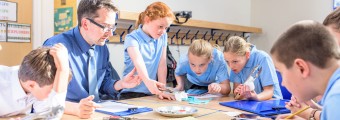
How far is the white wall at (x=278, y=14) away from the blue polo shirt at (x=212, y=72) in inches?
74.4

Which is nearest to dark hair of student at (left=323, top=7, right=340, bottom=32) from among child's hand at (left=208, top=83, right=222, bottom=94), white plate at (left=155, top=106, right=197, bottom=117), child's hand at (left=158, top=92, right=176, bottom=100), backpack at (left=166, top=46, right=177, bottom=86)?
Answer: white plate at (left=155, top=106, right=197, bottom=117)

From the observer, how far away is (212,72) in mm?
2303

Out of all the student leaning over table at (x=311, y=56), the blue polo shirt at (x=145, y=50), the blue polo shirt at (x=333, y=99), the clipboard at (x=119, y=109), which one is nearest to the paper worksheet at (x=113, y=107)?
the clipboard at (x=119, y=109)

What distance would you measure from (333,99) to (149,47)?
1622 mm

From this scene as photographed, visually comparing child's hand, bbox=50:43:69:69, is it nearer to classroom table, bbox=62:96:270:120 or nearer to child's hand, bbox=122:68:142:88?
classroom table, bbox=62:96:270:120

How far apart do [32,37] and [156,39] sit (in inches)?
44.6

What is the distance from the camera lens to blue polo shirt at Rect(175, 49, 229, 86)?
89.9 inches

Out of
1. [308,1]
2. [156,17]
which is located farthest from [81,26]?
[308,1]

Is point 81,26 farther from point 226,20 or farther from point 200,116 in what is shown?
point 226,20

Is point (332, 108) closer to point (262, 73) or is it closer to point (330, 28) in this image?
point (330, 28)

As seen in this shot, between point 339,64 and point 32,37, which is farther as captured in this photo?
point 32,37

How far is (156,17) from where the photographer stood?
2172 mm

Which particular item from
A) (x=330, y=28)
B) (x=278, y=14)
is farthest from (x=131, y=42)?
(x=278, y=14)

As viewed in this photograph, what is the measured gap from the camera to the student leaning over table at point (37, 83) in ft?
4.15
